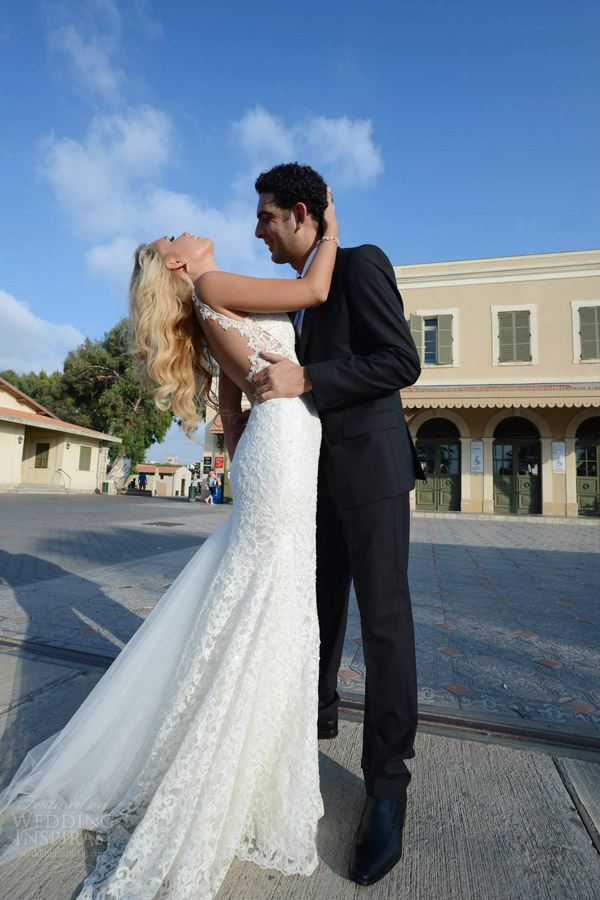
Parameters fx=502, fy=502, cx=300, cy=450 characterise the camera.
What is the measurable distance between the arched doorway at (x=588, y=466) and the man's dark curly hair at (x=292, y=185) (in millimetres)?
17258

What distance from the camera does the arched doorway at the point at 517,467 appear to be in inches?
658

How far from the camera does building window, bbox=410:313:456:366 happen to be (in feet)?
58.8

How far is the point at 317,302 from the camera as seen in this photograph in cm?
149

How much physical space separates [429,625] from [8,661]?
8.65 feet

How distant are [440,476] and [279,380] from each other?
1702 centimetres

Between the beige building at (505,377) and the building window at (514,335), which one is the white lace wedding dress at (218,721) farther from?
the building window at (514,335)

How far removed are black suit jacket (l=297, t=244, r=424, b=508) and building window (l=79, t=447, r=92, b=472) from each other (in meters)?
28.0

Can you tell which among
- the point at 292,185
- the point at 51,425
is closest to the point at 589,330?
the point at 292,185

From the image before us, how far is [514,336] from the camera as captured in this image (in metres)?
17.4

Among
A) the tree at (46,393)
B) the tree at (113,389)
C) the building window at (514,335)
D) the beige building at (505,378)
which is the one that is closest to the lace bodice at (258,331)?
the beige building at (505,378)

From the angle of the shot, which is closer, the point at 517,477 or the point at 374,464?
the point at 374,464

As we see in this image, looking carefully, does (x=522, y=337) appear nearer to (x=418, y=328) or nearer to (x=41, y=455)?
(x=418, y=328)

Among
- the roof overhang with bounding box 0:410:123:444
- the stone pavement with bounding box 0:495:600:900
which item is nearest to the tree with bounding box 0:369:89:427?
the roof overhang with bounding box 0:410:123:444

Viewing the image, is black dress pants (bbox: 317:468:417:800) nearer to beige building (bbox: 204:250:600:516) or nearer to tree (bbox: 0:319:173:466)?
beige building (bbox: 204:250:600:516)
